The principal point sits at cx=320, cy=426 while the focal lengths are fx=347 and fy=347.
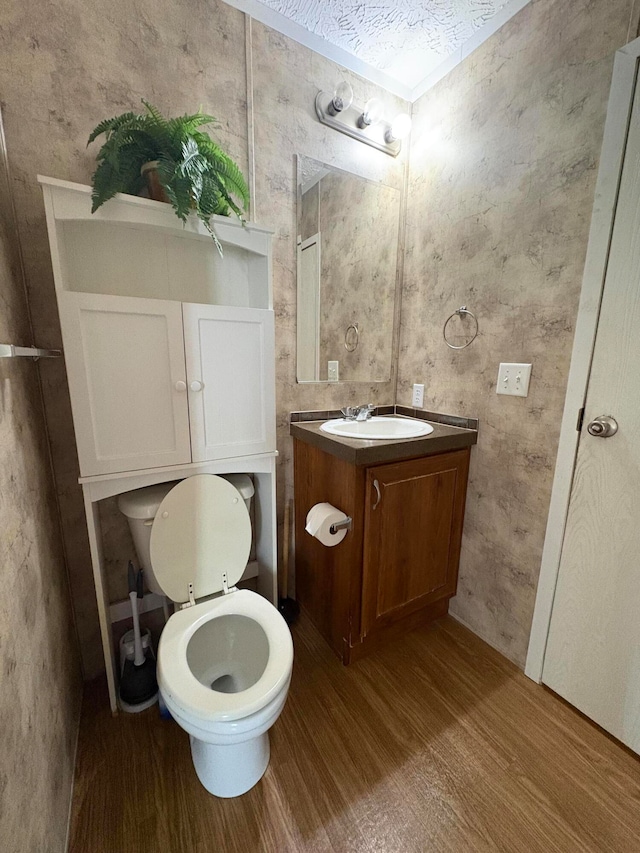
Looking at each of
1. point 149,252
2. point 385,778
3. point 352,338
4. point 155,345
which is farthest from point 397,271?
point 385,778

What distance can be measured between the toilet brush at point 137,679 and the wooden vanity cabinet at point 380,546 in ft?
2.25

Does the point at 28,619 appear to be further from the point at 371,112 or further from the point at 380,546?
the point at 371,112

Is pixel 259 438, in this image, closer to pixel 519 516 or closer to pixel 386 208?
pixel 519 516

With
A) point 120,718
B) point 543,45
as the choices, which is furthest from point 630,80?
point 120,718

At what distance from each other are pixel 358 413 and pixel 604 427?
0.93 m

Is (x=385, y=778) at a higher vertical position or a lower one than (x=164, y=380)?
lower

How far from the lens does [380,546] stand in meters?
1.33

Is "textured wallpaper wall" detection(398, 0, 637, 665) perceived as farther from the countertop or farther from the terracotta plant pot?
the terracotta plant pot

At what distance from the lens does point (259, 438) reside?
130 cm

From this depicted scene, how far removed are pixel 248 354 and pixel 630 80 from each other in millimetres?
1357

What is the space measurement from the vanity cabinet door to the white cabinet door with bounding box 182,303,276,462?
1.53ft

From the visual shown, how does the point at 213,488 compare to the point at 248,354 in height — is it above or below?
below

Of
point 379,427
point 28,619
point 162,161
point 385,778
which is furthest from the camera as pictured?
point 379,427

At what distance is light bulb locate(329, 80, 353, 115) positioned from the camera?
1.42 metres
